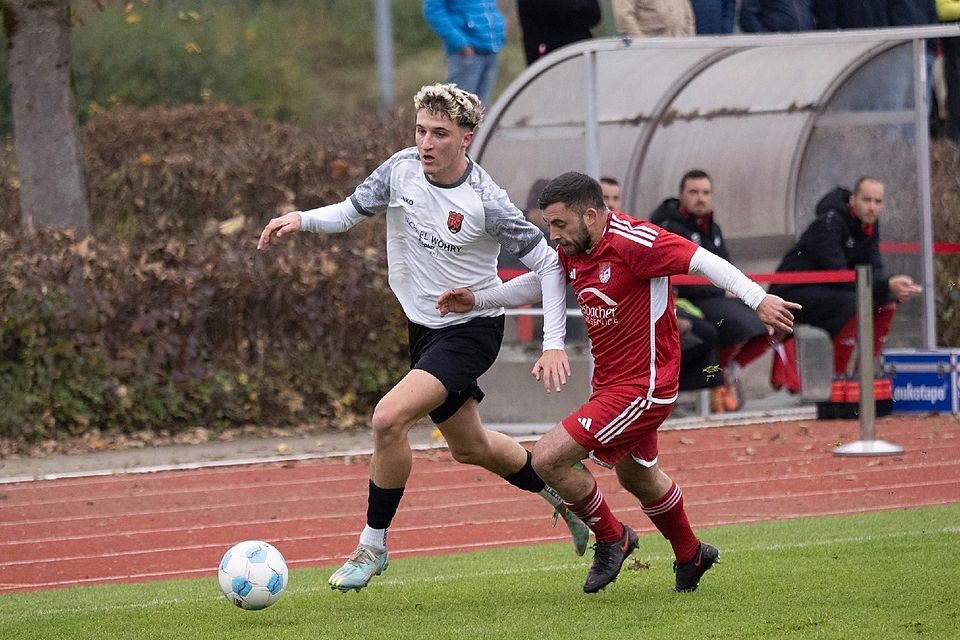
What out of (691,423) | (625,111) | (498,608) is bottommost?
(691,423)

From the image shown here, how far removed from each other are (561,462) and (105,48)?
1977cm

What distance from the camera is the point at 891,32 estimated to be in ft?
40.4

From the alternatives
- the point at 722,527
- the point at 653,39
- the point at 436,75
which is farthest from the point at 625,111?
the point at 436,75

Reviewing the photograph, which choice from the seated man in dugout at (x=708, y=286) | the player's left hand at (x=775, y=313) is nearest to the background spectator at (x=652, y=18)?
the seated man in dugout at (x=708, y=286)

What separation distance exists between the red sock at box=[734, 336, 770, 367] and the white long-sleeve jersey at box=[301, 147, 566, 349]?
611 cm

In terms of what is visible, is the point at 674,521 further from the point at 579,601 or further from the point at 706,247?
the point at 706,247

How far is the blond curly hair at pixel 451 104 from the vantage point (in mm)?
6824

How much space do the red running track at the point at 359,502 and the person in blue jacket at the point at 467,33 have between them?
13.5 feet

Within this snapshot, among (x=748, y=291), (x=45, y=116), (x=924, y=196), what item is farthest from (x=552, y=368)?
(x=45, y=116)

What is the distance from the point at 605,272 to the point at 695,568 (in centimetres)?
132

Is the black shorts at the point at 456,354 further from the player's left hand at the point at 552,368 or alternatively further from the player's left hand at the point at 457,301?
the player's left hand at the point at 552,368

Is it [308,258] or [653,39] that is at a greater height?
[653,39]

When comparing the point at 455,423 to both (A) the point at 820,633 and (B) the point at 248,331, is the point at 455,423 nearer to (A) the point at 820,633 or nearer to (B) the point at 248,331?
(A) the point at 820,633

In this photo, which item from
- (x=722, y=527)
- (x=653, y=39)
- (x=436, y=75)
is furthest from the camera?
(x=436, y=75)
